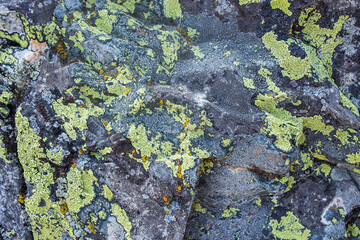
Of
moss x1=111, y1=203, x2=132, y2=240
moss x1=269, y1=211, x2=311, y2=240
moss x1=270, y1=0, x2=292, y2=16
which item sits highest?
moss x1=270, y1=0, x2=292, y2=16

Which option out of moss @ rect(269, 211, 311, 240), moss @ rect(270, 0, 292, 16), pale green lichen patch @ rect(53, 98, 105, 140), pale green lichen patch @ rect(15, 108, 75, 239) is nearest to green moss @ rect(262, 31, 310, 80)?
moss @ rect(270, 0, 292, 16)

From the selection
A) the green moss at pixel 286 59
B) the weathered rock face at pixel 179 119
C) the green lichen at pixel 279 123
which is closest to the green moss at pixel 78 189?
the weathered rock face at pixel 179 119

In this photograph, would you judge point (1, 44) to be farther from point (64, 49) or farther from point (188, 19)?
point (188, 19)

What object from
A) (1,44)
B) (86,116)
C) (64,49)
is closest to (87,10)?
(64,49)

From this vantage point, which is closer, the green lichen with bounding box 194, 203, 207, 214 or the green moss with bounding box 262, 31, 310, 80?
the green moss with bounding box 262, 31, 310, 80

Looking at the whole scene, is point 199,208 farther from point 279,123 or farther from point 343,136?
point 343,136

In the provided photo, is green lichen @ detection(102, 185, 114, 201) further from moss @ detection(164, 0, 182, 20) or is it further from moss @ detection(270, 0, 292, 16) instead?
moss @ detection(270, 0, 292, 16)

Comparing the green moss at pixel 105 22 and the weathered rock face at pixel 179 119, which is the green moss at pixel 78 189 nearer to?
the weathered rock face at pixel 179 119
